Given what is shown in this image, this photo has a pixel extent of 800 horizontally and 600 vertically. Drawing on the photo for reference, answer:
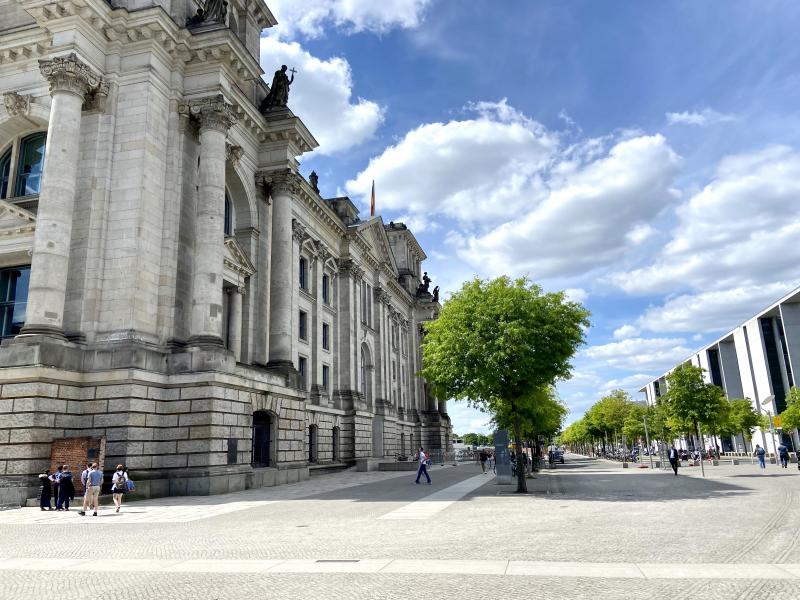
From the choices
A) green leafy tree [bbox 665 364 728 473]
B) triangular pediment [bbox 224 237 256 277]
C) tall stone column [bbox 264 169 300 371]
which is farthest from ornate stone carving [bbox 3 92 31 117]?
green leafy tree [bbox 665 364 728 473]

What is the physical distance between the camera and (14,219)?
2609cm

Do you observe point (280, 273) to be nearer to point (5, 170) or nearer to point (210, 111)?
point (210, 111)

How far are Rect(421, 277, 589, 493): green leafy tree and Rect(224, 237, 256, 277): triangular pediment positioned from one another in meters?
11.5

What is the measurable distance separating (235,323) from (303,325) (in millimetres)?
13806

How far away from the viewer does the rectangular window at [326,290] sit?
50.2m

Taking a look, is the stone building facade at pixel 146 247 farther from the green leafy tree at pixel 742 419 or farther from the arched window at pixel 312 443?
the green leafy tree at pixel 742 419

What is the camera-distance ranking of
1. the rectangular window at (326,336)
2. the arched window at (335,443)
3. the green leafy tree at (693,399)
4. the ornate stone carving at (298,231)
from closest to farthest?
the green leafy tree at (693,399)
the ornate stone carving at (298,231)
the arched window at (335,443)
the rectangular window at (326,336)

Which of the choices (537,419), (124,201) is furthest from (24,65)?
(537,419)

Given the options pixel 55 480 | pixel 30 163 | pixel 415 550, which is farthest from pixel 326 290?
pixel 415 550

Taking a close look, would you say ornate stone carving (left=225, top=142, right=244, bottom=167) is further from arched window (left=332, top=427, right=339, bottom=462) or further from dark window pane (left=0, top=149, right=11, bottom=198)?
arched window (left=332, top=427, right=339, bottom=462)

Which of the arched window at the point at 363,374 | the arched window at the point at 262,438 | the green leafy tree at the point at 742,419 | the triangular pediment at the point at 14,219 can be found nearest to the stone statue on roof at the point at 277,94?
the triangular pediment at the point at 14,219

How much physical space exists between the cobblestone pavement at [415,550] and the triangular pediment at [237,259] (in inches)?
555

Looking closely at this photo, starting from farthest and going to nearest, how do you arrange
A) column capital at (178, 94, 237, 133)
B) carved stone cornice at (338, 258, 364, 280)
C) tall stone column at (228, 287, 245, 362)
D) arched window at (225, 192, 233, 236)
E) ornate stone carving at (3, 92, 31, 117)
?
carved stone cornice at (338, 258, 364, 280), arched window at (225, 192, 233, 236), tall stone column at (228, 287, 245, 362), column capital at (178, 94, 237, 133), ornate stone carving at (3, 92, 31, 117)

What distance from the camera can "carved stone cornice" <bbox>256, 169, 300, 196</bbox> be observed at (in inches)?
1350
